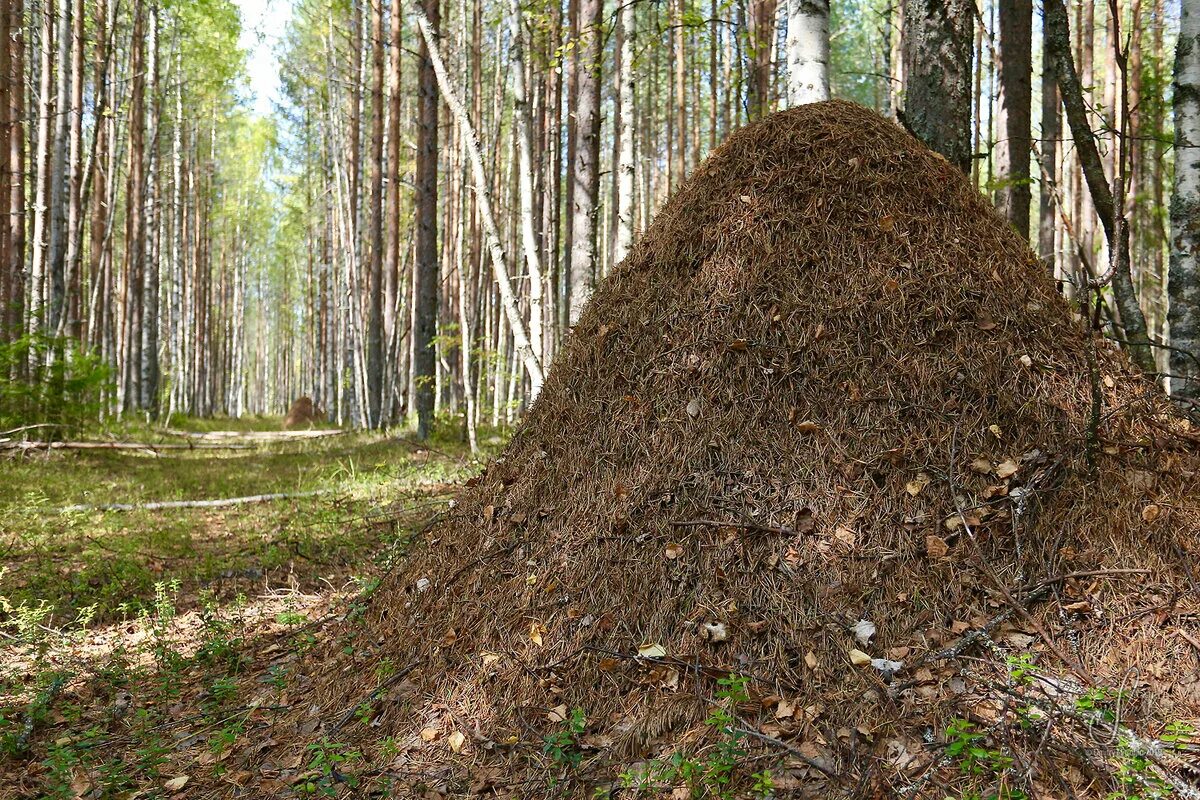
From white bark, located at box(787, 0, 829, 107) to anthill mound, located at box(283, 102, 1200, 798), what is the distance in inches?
31.5

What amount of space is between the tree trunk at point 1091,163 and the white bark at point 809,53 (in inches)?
68.3

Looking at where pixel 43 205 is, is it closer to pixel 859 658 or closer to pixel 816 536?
pixel 816 536

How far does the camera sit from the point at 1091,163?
16.9ft

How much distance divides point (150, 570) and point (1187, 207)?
7.47 m

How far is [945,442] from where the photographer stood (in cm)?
332

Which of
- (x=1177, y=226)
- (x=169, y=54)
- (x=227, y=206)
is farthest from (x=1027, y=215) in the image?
(x=227, y=206)

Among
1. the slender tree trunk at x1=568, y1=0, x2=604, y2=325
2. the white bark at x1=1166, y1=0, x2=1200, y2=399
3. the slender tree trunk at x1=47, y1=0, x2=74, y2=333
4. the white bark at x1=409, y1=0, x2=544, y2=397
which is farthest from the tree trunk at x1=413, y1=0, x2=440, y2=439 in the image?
the white bark at x1=1166, y1=0, x2=1200, y2=399

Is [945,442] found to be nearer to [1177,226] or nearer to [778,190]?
[778,190]

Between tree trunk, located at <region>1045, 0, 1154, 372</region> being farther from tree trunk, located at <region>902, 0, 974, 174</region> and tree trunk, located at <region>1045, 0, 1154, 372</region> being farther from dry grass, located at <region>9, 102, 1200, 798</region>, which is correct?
dry grass, located at <region>9, 102, 1200, 798</region>

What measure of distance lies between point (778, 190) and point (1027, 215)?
152 inches

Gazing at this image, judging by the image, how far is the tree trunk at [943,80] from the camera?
4.64 m

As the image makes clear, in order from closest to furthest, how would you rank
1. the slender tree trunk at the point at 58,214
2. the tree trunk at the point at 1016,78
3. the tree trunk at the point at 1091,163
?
the tree trunk at the point at 1091,163 → the tree trunk at the point at 1016,78 → the slender tree trunk at the point at 58,214

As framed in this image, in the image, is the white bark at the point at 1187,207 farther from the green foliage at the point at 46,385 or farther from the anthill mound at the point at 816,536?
the green foliage at the point at 46,385

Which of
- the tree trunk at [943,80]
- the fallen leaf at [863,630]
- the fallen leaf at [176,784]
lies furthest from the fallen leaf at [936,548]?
the fallen leaf at [176,784]
